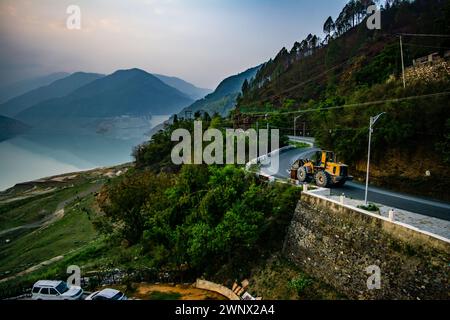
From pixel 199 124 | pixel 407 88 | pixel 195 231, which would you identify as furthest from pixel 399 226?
pixel 199 124

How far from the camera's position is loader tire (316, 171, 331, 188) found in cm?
1712

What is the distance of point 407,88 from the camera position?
2081 cm

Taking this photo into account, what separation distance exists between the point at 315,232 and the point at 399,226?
4.31 m

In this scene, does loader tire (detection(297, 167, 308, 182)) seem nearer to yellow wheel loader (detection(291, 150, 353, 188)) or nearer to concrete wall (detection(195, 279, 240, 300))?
yellow wheel loader (detection(291, 150, 353, 188))

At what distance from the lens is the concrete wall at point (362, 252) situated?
1016 cm

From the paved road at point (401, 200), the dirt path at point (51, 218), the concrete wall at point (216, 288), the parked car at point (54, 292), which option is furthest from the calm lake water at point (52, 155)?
the paved road at point (401, 200)

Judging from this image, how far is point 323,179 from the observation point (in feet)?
56.5

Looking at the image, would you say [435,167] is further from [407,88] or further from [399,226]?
[399,226]

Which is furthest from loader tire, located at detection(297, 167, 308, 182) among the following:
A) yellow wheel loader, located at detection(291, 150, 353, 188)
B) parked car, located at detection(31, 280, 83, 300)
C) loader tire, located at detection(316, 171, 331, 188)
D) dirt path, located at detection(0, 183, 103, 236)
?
dirt path, located at detection(0, 183, 103, 236)

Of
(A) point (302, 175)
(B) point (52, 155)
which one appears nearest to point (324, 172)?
(A) point (302, 175)

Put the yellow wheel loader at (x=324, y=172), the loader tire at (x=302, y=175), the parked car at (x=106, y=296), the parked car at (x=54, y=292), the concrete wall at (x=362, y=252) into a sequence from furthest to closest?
the loader tire at (x=302, y=175) → the yellow wheel loader at (x=324, y=172) → the parked car at (x=54, y=292) → the parked car at (x=106, y=296) → the concrete wall at (x=362, y=252)

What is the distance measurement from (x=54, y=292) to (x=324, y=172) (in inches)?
606

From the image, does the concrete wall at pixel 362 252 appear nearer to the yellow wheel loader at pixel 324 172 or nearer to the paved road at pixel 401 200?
the yellow wheel loader at pixel 324 172

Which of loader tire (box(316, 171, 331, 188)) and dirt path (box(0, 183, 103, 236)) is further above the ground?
loader tire (box(316, 171, 331, 188))
